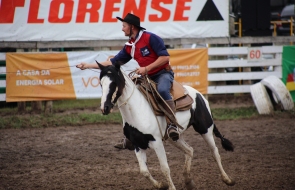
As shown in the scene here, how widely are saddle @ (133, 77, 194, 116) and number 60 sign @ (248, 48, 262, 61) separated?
7820 millimetres

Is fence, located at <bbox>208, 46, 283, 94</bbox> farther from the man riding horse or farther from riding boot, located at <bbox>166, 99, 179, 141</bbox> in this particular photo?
riding boot, located at <bbox>166, 99, 179, 141</bbox>

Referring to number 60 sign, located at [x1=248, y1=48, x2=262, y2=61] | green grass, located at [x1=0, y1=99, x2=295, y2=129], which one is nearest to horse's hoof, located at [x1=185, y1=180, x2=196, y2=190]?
green grass, located at [x1=0, y1=99, x2=295, y2=129]

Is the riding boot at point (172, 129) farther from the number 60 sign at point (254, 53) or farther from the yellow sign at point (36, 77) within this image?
the number 60 sign at point (254, 53)

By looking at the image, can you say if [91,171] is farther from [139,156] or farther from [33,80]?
[33,80]

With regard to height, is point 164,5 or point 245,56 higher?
point 164,5

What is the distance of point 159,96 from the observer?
6.16 metres

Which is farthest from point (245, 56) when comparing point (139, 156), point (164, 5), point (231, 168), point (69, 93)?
point (139, 156)

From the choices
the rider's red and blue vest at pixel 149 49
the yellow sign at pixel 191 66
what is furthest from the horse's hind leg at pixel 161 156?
the yellow sign at pixel 191 66

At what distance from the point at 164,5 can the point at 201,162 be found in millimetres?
6747

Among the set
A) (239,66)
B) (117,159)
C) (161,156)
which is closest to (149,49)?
(161,156)

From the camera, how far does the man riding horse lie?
20.2 feet

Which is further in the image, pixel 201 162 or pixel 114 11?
pixel 114 11

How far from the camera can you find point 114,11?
44.3 feet

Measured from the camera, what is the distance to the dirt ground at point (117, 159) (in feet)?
22.4
